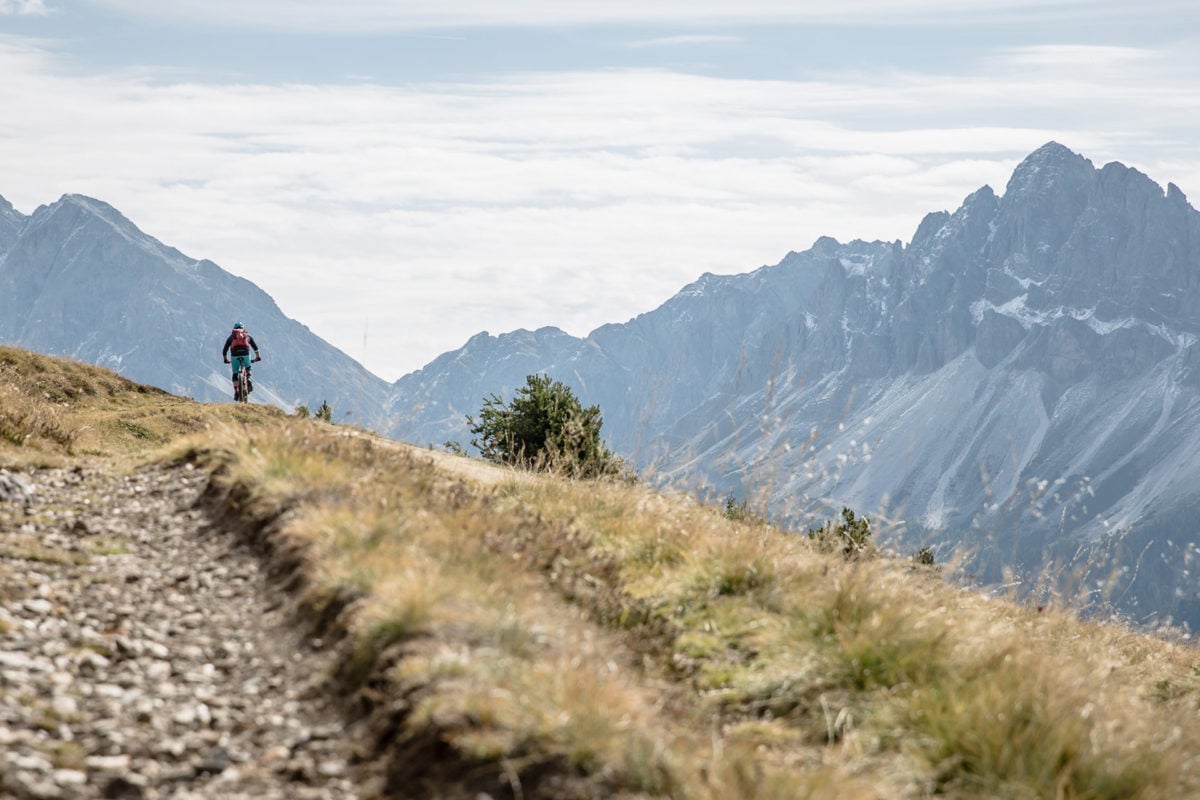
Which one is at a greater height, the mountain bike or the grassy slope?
the mountain bike

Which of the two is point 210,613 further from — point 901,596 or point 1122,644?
point 1122,644

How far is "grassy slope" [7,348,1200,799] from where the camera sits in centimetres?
545

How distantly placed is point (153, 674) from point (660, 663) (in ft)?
12.8

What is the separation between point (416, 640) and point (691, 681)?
2384mm

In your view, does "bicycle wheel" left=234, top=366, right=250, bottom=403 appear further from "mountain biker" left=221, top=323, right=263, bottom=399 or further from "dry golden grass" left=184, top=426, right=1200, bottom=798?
"dry golden grass" left=184, top=426, right=1200, bottom=798

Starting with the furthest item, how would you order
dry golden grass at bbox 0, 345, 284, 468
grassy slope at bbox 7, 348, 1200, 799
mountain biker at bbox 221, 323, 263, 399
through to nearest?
mountain biker at bbox 221, 323, 263, 399 → dry golden grass at bbox 0, 345, 284, 468 → grassy slope at bbox 7, 348, 1200, 799

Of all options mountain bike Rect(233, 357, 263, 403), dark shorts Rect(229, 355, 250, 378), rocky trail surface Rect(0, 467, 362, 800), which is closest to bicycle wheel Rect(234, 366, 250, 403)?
mountain bike Rect(233, 357, 263, 403)

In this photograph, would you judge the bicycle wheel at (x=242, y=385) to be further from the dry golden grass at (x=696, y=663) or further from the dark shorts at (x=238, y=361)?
the dry golden grass at (x=696, y=663)

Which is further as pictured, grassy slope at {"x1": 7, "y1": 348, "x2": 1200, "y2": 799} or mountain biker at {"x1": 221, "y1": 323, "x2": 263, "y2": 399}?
mountain biker at {"x1": 221, "y1": 323, "x2": 263, "y2": 399}

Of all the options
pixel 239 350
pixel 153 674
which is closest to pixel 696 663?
pixel 153 674

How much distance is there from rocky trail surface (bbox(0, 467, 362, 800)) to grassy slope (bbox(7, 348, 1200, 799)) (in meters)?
0.40

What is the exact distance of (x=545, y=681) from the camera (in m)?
5.88

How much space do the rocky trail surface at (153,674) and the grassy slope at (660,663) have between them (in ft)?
1.30

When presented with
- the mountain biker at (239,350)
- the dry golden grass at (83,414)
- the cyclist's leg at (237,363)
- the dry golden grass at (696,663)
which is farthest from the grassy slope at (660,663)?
the cyclist's leg at (237,363)
